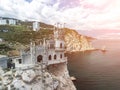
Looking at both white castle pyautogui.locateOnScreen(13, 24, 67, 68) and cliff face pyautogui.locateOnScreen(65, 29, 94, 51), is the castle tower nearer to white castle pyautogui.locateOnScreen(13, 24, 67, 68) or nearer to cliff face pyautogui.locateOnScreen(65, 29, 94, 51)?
white castle pyautogui.locateOnScreen(13, 24, 67, 68)

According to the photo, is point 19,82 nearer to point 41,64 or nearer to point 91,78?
point 41,64

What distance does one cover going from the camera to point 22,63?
41.9 metres

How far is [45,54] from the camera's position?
44.5 metres

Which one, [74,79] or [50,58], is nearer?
[50,58]

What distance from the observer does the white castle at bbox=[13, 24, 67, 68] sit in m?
42.1

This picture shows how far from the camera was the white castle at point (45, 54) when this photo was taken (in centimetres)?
4206

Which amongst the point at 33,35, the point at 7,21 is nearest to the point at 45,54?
the point at 33,35

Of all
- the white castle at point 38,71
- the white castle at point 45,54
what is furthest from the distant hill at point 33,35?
the white castle at point 38,71

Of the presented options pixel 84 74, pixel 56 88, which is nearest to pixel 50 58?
pixel 56 88

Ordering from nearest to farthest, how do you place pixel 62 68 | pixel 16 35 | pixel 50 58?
pixel 50 58 < pixel 62 68 < pixel 16 35

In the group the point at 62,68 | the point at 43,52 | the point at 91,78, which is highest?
the point at 43,52

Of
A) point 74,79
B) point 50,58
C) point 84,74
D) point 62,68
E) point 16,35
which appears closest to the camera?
point 50,58

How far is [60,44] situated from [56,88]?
9.32m

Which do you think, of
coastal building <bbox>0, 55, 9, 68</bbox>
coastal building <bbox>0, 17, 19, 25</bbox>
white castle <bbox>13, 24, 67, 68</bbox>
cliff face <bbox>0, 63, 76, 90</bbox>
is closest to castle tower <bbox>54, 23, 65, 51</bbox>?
white castle <bbox>13, 24, 67, 68</bbox>
